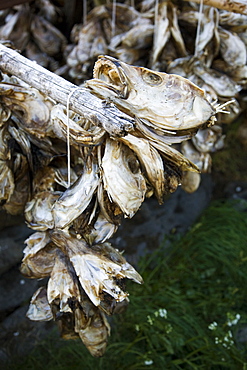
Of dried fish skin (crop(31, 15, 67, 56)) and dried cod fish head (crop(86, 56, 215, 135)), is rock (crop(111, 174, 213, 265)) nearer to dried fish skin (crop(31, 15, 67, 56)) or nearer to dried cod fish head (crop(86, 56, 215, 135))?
dried fish skin (crop(31, 15, 67, 56))

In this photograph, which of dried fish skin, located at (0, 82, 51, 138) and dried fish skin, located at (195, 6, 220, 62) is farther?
dried fish skin, located at (195, 6, 220, 62)

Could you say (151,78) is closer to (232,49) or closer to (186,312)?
(232,49)

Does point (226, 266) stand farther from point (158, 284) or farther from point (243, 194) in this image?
point (243, 194)

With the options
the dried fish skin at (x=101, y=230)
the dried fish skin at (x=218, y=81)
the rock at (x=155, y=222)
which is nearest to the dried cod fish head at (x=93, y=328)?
the dried fish skin at (x=101, y=230)

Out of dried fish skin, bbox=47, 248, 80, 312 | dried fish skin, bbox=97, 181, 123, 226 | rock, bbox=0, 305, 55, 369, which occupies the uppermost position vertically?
dried fish skin, bbox=97, 181, 123, 226

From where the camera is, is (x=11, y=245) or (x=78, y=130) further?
(x=11, y=245)

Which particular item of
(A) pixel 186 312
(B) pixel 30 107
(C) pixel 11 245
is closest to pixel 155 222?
(A) pixel 186 312

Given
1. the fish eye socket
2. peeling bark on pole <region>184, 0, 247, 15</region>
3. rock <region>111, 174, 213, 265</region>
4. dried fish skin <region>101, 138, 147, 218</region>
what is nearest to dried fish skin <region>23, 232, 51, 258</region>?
dried fish skin <region>101, 138, 147, 218</region>
